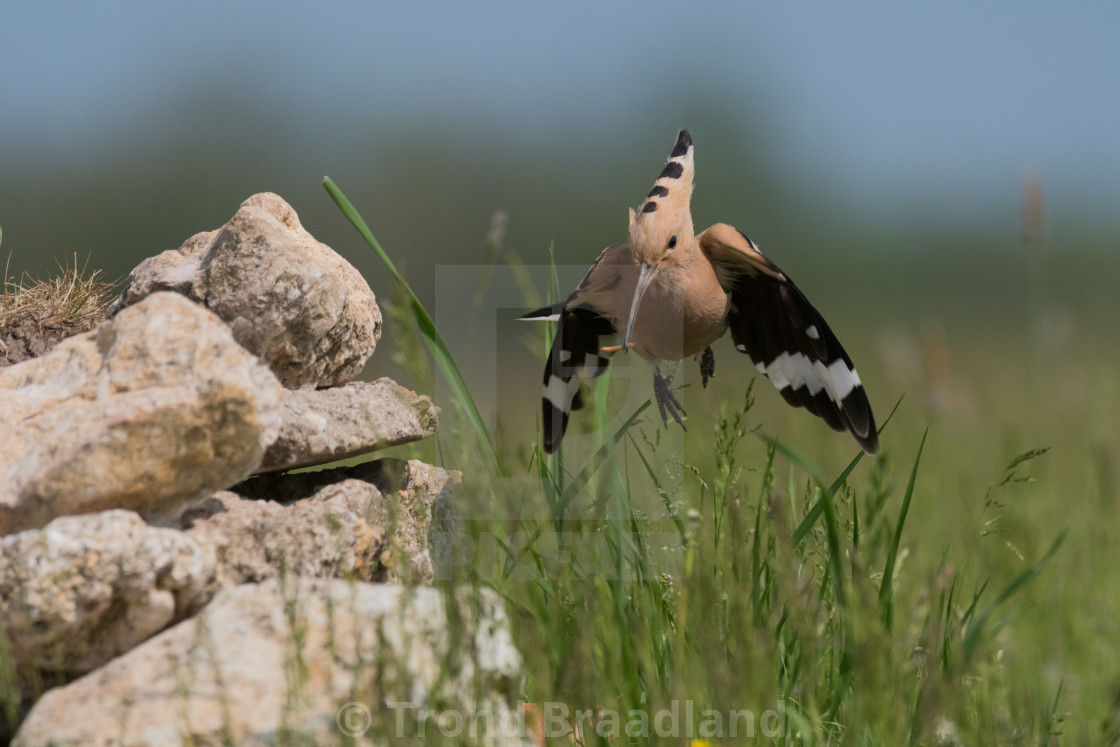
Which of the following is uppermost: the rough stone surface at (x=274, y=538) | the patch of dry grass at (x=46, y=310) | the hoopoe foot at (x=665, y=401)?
the patch of dry grass at (x=46, y=310)

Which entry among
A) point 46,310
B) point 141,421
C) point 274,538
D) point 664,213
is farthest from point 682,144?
point 46,310

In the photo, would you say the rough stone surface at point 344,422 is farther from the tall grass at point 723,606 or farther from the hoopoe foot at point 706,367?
the hoopoe foot at point 706,367

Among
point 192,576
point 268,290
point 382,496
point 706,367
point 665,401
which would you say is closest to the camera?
point 192,576

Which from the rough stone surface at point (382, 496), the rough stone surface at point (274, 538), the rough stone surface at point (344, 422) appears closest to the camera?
the rough stone surface at point (274, 538)

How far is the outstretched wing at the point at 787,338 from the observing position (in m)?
3.08

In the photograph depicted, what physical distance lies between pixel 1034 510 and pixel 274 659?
3344mm

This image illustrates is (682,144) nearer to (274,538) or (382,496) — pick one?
(382,496)

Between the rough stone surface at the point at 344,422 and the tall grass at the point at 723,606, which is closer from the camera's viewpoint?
the tall grass at the point at 723,606

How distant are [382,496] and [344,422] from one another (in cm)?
37

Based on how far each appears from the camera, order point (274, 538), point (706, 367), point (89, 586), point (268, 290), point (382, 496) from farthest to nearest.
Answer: point (706, 367) < point (382, 496) < point (268, 290) < point (274, 538) < point (89, 586)

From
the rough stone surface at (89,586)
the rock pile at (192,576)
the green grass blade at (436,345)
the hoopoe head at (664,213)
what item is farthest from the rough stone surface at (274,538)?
the hoopoe head at (664,213)

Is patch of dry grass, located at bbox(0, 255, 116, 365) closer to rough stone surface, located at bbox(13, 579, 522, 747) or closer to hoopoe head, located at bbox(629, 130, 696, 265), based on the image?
rough stone surface, located at bbox(13, 579, 522, 747)

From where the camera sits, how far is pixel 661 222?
299cm

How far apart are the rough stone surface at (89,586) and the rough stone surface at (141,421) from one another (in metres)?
0.10
